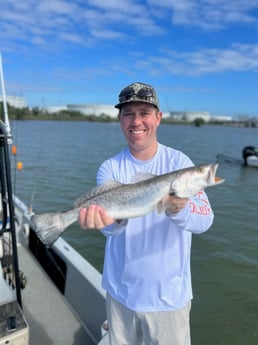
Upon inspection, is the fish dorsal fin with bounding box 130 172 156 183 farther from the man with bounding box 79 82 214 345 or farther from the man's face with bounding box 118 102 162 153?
the man's face with bounding box 118 102 162 153

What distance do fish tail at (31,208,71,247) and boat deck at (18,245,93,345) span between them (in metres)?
2.34

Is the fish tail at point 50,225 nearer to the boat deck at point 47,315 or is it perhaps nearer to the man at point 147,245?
→ the man at point 147,245

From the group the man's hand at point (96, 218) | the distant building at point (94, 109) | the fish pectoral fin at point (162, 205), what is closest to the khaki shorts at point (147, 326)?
the man's hand at point (96, 218)

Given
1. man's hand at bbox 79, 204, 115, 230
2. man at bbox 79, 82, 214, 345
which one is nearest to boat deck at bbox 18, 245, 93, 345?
man at bbox 79, 82, 214, 345

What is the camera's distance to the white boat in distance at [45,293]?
3279mm

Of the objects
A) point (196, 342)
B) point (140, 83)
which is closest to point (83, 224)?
point (140, 83)

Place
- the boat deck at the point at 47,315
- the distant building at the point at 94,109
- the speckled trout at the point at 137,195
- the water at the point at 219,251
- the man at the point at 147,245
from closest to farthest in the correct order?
the speckled trout at the point at 137,195 < the man at the point at 147,245 < the boat deck at the point at 47,315 < the water at the point at 219,251 < the distant building at the point at 94,109

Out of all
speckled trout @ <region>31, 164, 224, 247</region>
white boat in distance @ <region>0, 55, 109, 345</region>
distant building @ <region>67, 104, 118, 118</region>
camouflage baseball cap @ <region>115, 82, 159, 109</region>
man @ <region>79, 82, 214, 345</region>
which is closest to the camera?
speckled trout @ <region>31, 164, 224, 247</region>

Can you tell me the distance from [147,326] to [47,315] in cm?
267

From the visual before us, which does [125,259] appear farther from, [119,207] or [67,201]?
[67,201]

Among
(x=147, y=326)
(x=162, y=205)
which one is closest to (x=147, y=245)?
(x=162, y=205)

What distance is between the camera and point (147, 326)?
2.62 meters

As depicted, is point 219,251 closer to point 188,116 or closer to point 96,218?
point 96,218

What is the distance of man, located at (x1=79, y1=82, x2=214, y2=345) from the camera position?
2533 millimetres
